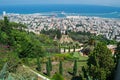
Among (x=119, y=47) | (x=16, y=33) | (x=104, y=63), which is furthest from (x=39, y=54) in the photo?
(x=104, y=63)

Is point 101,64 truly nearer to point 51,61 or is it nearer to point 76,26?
point 51,61

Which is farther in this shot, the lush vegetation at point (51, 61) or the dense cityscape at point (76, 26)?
the dense cityscape at point (76, 26)

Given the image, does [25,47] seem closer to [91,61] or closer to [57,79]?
[91,61]

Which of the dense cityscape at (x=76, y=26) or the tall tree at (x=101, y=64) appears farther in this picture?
the dense cityscape at (x=76, y=26)

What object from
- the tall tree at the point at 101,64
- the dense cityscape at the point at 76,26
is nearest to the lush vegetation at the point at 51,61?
the tall tree at the point at 101,64

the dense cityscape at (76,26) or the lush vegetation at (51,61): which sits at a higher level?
the lush vegetation at (51,61)

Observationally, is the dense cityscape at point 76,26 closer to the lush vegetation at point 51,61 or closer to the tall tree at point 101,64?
the lush vegetation at point 51,61

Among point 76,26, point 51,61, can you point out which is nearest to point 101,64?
point 51,61

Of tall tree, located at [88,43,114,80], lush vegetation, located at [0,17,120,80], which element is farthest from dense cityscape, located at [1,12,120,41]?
tall tree, located at [88,43,114,80]

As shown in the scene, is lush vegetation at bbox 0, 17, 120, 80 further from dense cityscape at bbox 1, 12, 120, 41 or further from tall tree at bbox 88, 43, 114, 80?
dense cityscape at bbox 1, 12, 120, 41
